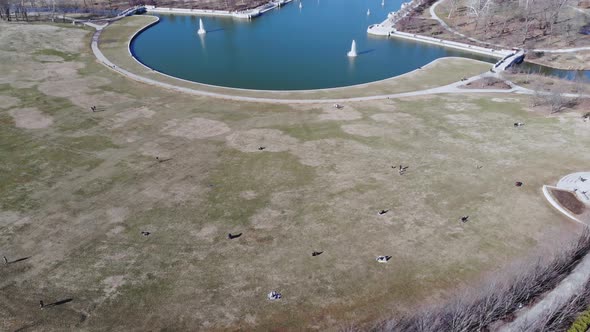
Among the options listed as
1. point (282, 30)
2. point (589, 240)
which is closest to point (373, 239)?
point (589, 240)

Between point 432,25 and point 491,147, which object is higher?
point 432,25

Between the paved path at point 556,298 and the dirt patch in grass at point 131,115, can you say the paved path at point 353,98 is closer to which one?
the dirt patch in grass at point 131,115

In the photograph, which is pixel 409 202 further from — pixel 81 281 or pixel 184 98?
pixel 184 98

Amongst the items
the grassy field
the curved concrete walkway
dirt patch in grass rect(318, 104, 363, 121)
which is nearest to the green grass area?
the curved concrete walkway

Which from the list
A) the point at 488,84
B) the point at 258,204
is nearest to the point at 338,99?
the point at 488,84

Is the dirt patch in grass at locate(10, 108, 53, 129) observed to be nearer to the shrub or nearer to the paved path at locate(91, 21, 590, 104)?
the paved path at locate(91, 21, 590, 104)

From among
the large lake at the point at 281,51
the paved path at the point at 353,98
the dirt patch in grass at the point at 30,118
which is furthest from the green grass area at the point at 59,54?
the dirt patch in grass at the point at 30,118

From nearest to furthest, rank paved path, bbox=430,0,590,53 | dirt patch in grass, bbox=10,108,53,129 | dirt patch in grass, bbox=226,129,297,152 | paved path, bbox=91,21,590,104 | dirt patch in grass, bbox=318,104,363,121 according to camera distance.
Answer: dirt patch in grass, bbox=226,129,297,152
dirt patch in grass, bbox=10,108,53,129
dirt patch in grass, bbox=318,104,363,121
paved path, bbox=91,21,590,104
paved path, bbox=430,0,590,53
